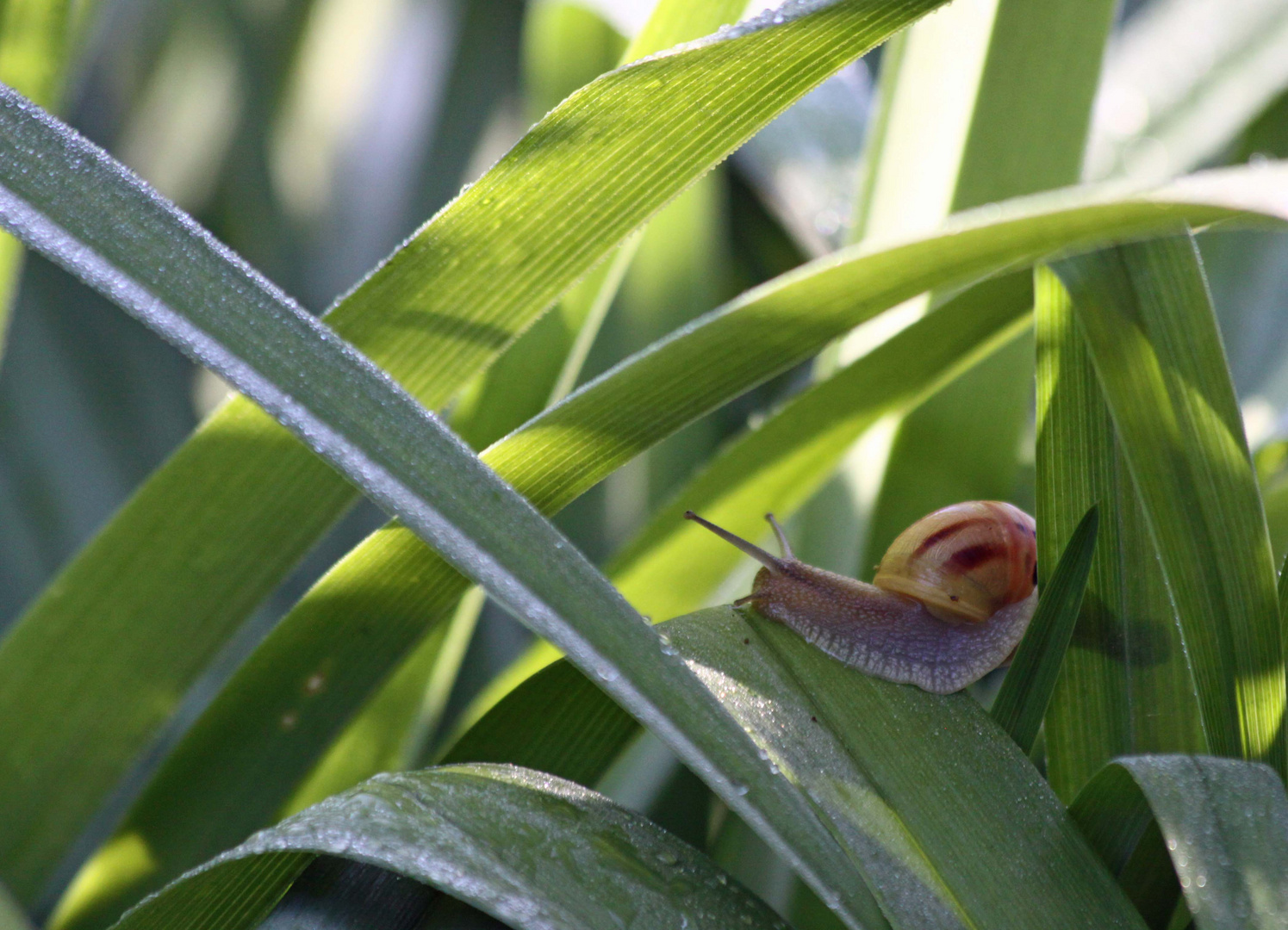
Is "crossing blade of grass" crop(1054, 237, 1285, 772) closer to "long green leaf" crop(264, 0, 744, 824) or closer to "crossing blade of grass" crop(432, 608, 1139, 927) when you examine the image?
"crossing blade of grass" crop(432, 608, 1139, 927)

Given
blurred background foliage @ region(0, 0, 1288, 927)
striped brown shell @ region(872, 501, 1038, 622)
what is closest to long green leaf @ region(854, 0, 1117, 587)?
blurred background foliage @ region(0, 0, 1288, 927)

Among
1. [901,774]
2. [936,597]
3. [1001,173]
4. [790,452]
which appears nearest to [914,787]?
[901,774]

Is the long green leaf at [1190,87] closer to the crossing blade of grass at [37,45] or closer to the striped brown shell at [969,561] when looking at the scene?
the striped brown shell at [969,561]

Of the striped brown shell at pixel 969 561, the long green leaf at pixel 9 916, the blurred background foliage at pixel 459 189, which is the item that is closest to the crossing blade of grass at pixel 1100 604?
the striped brown shell at pixel 969 561

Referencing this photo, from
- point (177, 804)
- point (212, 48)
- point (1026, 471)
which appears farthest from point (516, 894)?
point (212, 48)

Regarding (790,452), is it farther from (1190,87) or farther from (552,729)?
(1190,87)
